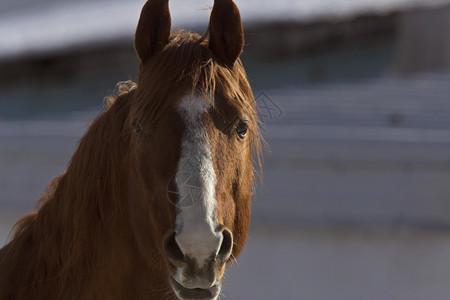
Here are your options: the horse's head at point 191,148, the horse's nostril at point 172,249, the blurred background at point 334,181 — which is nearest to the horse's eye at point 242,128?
the horse's head at point 191,148

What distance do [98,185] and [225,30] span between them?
27.4 inches

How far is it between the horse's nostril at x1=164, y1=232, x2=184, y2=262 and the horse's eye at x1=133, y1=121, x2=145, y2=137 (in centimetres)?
37

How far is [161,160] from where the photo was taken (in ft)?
5.94

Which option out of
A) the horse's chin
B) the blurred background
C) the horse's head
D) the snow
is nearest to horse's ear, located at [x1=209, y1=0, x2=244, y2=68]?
the horse's head

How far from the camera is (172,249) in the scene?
66.9 inches

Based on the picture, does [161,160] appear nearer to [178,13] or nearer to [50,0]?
[178,13]

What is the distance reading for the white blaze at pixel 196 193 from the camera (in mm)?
1651

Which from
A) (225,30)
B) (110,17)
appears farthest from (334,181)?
(110,17)

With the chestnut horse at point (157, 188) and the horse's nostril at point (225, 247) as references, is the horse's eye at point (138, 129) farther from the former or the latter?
the horse's nostril at point (225, 247)

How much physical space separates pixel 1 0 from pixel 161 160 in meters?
10.3

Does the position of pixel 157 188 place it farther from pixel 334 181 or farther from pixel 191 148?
pixel 334 181

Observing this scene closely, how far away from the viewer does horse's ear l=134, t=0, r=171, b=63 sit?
6.48ft

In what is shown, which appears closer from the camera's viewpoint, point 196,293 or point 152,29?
point 196,293

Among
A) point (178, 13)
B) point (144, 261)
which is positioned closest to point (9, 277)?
point (144, 261)
